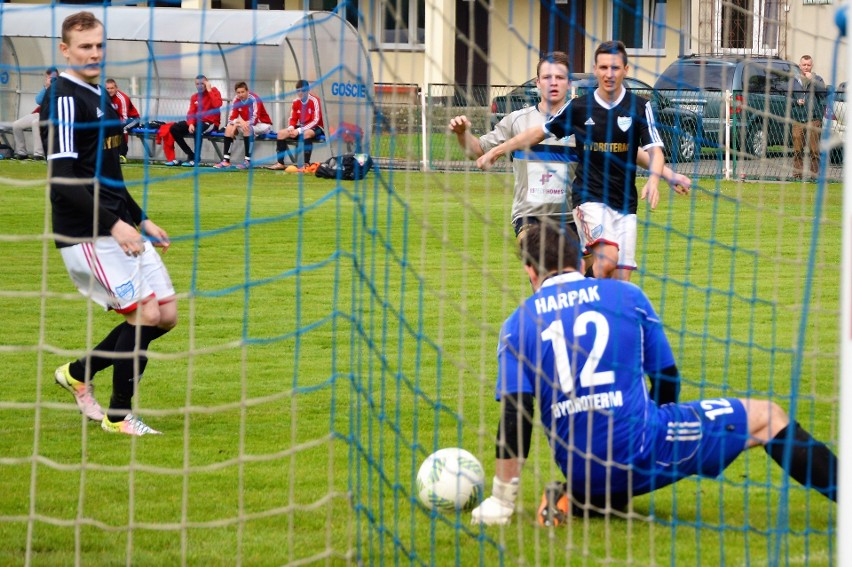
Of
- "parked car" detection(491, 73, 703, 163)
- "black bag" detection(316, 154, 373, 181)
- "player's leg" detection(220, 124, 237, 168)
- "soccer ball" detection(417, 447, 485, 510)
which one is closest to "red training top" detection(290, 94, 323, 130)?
"black bag" detection(316, 154, 373, 181)

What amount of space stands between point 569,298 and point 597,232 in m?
3.09

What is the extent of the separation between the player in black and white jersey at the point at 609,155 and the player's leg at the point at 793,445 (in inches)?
104

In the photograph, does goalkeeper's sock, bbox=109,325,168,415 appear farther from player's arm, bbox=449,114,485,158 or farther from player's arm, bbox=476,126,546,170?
player's arm, bbox=476,126,546,170

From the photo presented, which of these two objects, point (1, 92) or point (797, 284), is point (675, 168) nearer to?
point (797, 284)

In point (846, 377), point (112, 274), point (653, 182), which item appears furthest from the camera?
point (653, 182)

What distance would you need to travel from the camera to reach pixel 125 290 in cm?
585

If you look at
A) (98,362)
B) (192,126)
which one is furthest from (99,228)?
(192,126)

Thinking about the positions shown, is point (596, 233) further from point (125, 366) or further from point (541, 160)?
point (125, 366)

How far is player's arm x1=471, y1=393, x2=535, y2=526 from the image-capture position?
4547 millimetres

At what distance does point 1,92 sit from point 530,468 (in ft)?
66.6

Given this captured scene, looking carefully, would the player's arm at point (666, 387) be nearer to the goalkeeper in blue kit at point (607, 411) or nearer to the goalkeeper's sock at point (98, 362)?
the goalkeeper in blue kit at point (607, 411)

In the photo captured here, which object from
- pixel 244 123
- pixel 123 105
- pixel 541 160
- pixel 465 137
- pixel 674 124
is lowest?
pixel 541 160

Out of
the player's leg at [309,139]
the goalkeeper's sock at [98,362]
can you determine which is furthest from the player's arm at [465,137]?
the player's leg at [309,139]

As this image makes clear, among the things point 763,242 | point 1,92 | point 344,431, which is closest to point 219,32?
point 1,92
